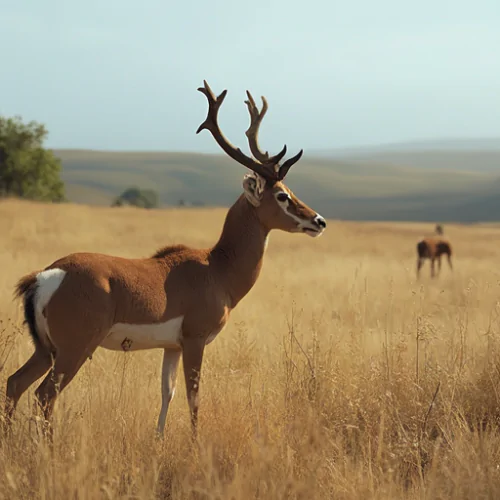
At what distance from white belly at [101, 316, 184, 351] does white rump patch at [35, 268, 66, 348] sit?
46 centimetres

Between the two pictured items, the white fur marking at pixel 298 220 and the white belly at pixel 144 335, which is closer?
the white belly at pixel 144 335

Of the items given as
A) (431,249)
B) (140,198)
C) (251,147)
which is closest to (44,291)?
(251,147)

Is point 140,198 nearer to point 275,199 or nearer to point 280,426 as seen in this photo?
point 275,199

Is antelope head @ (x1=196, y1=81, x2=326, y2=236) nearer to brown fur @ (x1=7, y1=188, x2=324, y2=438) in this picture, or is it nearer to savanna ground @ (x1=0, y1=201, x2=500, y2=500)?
brown fur @ (x1=7, y1=188, x2=324, y2=438)

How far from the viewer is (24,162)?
4925cm

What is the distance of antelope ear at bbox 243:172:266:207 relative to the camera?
7145mm

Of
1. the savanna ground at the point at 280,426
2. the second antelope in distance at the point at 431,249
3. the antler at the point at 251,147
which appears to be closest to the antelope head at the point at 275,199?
the antler at the point at 251,147

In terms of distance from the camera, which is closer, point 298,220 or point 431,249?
point 298,220

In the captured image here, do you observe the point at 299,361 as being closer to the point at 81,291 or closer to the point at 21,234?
the point at 81,291

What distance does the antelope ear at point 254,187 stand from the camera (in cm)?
714

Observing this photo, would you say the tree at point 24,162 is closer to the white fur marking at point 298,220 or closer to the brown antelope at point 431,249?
the brown antelope at point 431,249

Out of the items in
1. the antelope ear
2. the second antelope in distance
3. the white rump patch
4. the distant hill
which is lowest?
the distant hill

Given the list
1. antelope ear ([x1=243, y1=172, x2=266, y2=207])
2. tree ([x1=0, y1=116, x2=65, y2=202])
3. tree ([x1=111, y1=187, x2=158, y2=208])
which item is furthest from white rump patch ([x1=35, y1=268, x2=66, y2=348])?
tree ([x1=111, y1=187, x2=158, y2=208])

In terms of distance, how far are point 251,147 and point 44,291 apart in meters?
2.71
